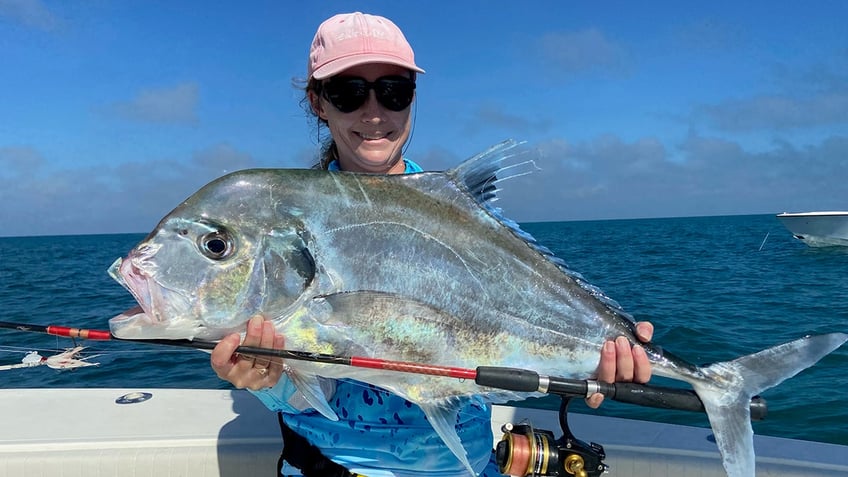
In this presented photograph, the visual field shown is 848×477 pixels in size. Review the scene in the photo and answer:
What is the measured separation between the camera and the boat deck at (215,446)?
3396 mm

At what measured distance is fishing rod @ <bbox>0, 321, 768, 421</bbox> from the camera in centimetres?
193

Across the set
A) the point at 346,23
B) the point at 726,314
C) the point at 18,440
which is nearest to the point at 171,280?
the point at 346,23

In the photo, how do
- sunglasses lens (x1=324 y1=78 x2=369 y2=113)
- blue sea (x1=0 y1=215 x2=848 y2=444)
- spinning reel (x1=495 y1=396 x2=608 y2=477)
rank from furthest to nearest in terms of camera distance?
blue sea (x1=0 y1=215 x2=848 y2=444)
spinning reel (x1=495 y1=396 x2=608 y2=477)
sunglasses lens (x1=324 y1=78 x2=369 y2=113)

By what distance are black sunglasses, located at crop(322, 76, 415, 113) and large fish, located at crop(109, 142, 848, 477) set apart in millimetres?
426

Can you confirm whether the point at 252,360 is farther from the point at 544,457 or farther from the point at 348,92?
the point at 544,457

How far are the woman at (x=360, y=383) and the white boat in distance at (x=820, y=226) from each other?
102ft

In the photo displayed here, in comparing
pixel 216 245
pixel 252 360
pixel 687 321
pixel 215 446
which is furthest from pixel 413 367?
pixel 687 321

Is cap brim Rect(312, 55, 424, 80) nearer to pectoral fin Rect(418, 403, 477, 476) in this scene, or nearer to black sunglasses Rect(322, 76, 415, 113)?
black sunglasses Rect(322, 76, 415, 113)

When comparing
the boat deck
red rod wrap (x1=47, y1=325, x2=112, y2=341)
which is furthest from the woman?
the boat deck

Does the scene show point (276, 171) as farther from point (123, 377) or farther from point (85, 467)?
point (123, 377)

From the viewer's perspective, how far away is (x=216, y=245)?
1.96 m

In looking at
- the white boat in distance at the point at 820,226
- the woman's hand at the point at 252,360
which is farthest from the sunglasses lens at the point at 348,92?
the white boat in distance at the point at 820,226

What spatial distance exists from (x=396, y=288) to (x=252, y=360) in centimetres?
58

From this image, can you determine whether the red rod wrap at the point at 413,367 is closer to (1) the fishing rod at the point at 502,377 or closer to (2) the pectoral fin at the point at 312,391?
(1) the fishing rod at the point at 502,377
